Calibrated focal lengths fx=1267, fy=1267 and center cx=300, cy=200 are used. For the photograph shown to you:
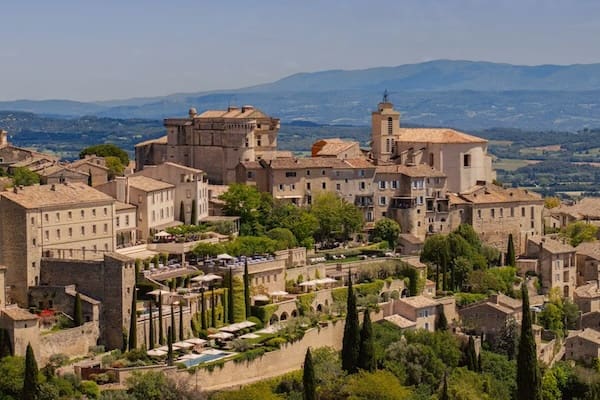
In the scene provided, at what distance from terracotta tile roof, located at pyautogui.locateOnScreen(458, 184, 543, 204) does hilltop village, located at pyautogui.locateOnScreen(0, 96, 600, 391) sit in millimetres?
152

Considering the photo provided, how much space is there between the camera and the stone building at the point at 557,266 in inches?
3078

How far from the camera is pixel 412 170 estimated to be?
82.6 m

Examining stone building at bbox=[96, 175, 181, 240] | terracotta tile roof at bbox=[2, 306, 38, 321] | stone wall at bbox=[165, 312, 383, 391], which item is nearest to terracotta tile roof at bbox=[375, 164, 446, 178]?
stone building at bbox=[96, 175, 181, 240]

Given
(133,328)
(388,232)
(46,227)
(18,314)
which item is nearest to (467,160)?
(388,232)

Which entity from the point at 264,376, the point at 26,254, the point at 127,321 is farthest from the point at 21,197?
the point at 264,376

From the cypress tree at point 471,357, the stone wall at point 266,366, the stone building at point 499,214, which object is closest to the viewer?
the stone wall at point 266,366

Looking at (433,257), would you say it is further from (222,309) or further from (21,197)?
(21,197)

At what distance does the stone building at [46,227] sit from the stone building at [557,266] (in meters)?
28.7

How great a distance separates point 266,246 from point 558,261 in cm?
2012

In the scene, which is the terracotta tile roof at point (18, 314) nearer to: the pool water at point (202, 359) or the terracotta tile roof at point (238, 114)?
the pool water at point (202, 359)

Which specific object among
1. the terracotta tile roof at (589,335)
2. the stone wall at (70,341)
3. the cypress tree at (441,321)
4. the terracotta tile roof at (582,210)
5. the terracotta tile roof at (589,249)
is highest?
the terracotta tile roof at (582,210)

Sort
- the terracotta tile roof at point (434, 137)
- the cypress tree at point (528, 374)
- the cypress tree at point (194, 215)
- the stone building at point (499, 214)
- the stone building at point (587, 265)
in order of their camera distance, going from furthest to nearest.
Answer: the terracotta tile roof at point (434, 137) → the stone building at point (499, 214) → the stone building at point (587, 265) → the cypress tree at point (194, 215) → the cypress tree at point (528, 374)

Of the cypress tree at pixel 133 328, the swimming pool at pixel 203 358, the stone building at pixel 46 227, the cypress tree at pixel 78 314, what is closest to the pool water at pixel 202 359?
the swimming pool at pixel 203 358

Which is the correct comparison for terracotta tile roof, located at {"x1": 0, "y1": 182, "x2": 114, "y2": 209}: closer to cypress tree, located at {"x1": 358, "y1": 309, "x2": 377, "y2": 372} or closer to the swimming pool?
the swimming pool
